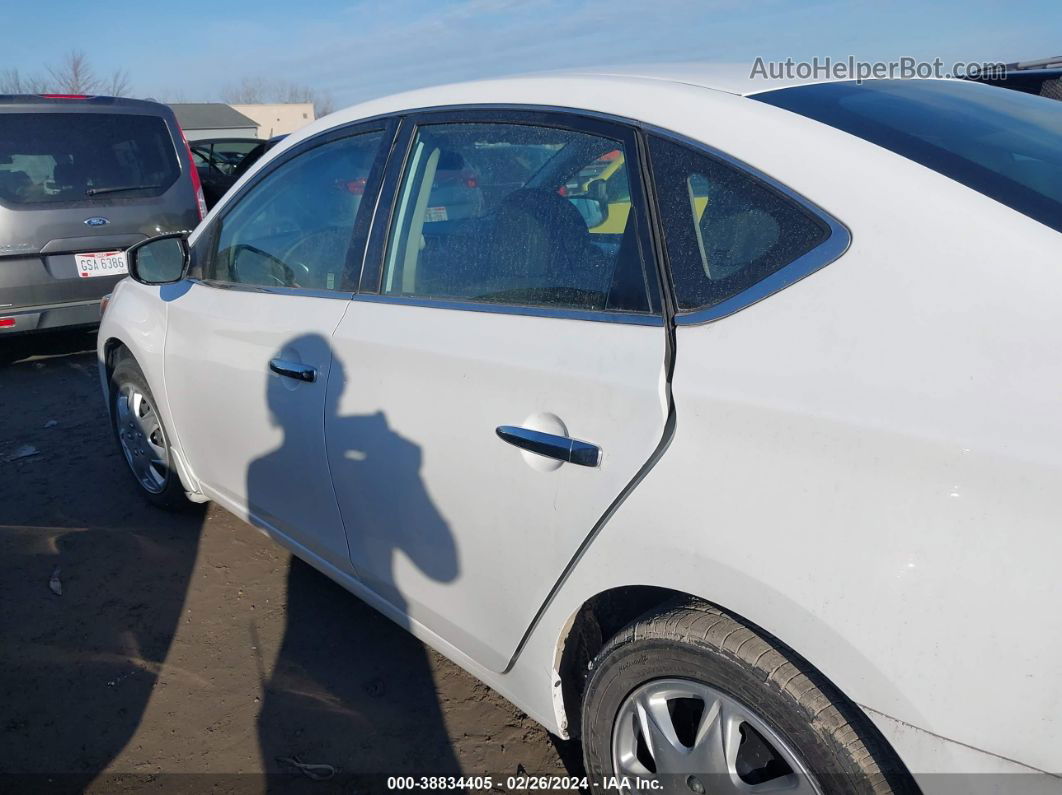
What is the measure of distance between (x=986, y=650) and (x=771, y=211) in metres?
0.82

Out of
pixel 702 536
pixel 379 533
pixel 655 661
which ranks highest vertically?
pixel 702 536

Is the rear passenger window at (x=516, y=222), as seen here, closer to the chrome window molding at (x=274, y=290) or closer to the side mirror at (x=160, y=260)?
the chrome window molding at (x=274, y=290)

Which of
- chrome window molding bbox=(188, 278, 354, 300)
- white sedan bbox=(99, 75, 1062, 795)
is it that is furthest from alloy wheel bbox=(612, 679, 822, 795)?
chrome window molding bbox=(188, 278, 354, 300)

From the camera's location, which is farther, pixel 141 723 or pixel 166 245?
pixel 166 245

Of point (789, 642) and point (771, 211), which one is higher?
point (771, 211)

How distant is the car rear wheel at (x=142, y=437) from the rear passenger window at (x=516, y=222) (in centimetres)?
181

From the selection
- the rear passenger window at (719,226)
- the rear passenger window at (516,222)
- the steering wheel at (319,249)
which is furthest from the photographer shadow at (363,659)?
→ the rear passenger window at (719,226)

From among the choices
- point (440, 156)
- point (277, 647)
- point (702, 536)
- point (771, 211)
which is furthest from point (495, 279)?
point (277, 647)

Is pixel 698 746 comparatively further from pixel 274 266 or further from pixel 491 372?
pixel 274 266

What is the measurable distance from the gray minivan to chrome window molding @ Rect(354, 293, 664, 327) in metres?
4.45

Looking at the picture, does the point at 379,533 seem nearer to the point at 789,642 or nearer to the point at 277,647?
the point at 277,647

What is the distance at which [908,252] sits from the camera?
1.33m

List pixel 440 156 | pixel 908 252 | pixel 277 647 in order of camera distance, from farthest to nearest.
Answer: pixel 277 647 → pixel 440 156 → pixel 908 252

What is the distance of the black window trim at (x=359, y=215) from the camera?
7.70 ft
